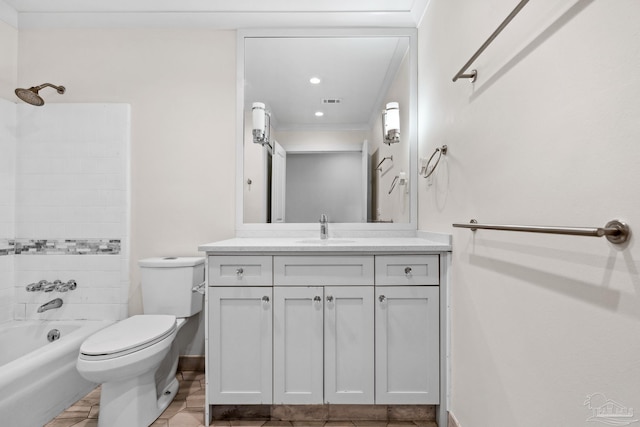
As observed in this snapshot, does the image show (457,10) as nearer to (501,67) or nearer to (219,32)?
(501,67)

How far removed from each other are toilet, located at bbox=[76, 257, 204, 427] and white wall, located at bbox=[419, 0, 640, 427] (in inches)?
58.4

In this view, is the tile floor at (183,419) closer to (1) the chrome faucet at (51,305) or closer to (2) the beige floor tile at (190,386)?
(2) the beige floor tile at (190,386)

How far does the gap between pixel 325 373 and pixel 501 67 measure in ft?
4.98

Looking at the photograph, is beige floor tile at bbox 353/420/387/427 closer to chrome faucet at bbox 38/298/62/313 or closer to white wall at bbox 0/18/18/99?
chrome faucet at bbox 38/298/62/313

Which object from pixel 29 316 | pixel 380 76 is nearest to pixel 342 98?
pixel 380 76

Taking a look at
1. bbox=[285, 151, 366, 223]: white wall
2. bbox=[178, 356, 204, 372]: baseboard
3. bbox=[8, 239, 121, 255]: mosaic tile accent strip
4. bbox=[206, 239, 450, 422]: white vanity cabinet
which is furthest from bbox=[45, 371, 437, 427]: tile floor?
bbox=[285, 151, 366, 223]: white wall

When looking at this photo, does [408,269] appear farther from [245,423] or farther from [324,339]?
[245,423]

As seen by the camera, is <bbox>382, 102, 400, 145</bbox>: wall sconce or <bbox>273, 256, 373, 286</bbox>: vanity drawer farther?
<bbox>382, 102, 400, 145</bbox>: wall sconce

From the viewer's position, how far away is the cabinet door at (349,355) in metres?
1.52

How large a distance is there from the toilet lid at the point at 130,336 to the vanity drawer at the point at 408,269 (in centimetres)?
114

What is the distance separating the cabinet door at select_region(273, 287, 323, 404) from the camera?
4.99ft

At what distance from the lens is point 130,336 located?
4.83 feet

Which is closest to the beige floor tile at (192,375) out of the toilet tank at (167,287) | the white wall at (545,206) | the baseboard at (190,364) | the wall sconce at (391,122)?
the baseboard at (190,364)

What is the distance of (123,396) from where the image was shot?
147 cm
